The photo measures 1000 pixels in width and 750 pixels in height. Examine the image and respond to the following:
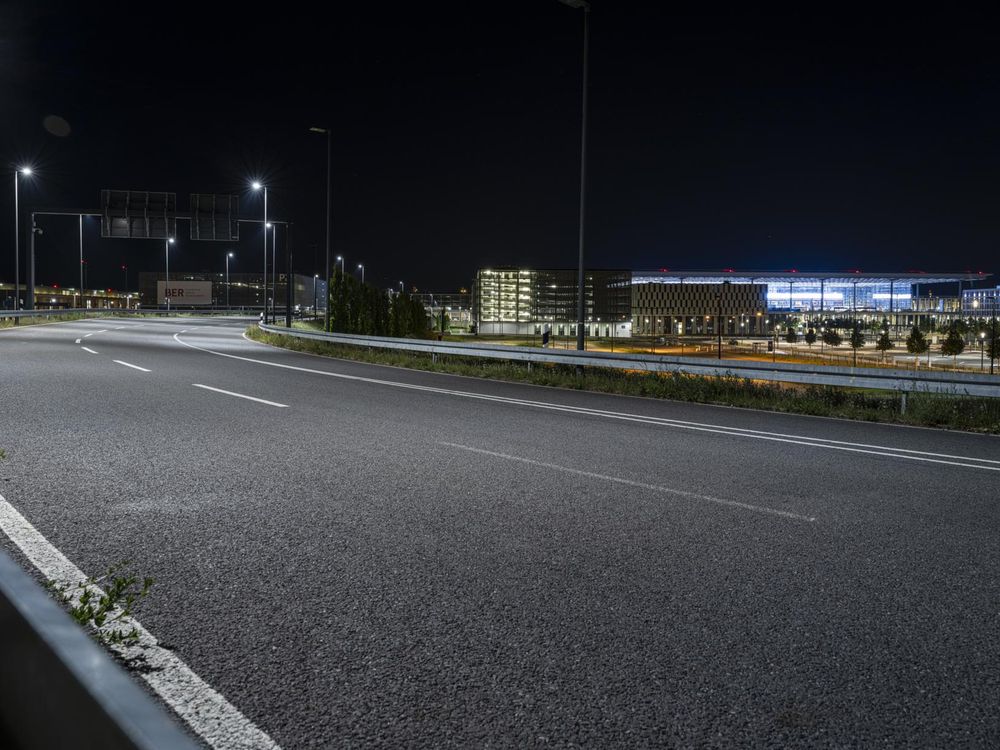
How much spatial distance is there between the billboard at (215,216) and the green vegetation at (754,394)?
23.9 metres

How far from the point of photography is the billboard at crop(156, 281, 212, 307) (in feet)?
277

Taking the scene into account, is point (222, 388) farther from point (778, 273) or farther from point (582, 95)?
point (778, 273)

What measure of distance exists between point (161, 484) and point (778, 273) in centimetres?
16936

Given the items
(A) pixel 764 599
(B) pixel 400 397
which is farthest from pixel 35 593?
(B) pixel 400 397

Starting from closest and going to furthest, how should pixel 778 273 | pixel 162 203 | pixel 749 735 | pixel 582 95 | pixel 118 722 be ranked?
pixel 118 722
pixel 749 735
pixel 582 95
pixel 162 203
pixel 778 273

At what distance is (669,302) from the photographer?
519 feet

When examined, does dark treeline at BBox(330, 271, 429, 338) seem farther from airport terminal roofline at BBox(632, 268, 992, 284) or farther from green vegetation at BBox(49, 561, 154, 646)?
airport terminal roofline at BBox(632, 268, 992, 284)

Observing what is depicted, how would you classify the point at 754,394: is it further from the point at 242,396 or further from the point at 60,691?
the point at 60,691

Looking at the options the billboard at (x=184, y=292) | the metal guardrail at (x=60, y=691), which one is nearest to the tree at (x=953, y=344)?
the billboard at (x=184, y=292)

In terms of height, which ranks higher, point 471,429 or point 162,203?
point 162,203

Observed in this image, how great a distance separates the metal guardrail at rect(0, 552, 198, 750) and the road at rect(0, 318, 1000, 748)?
0.97m

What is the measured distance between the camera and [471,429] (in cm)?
1039

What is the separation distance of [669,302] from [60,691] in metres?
161

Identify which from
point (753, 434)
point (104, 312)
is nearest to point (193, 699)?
point (753, 434)
